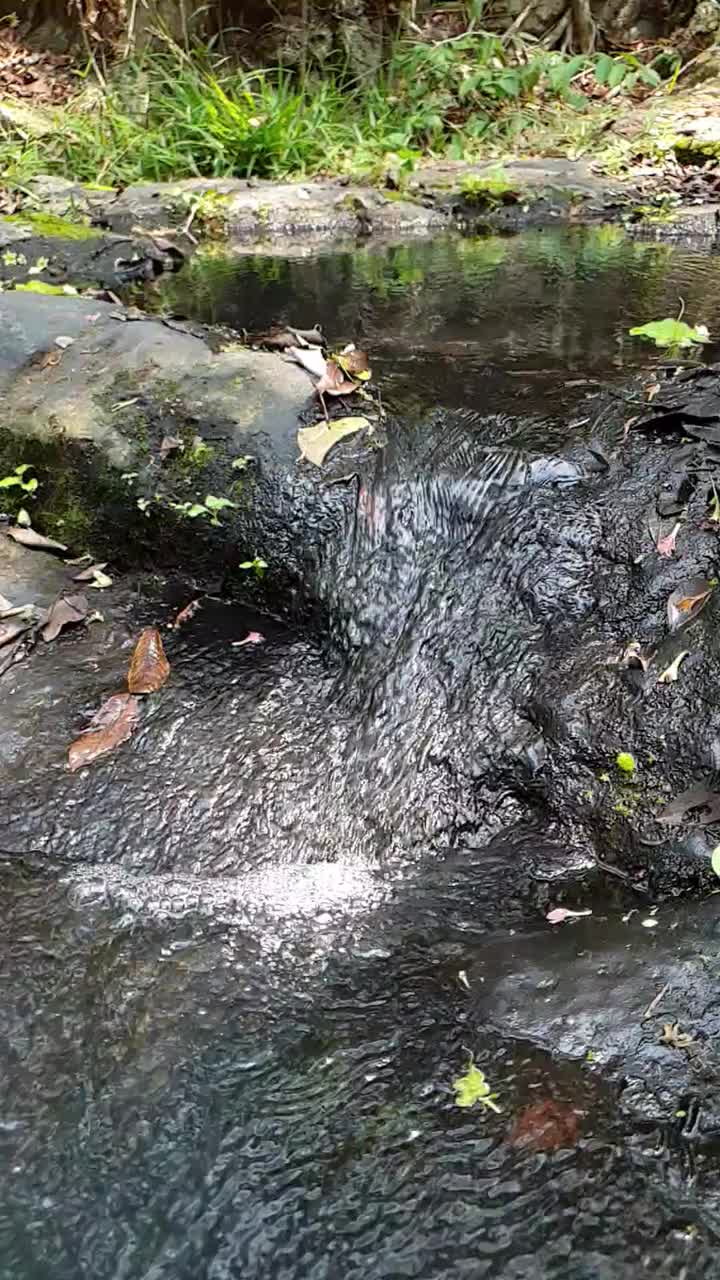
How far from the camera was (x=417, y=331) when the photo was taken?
15.5ft

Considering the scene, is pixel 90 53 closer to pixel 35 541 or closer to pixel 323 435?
pixel 35 541

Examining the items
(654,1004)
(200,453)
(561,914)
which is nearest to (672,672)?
(561,914)

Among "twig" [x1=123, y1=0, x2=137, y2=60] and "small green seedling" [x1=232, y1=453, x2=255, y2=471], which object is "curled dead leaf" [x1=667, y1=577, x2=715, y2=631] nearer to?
"small green seedling" [x1=232, y1=453, x2=255, y2=471]

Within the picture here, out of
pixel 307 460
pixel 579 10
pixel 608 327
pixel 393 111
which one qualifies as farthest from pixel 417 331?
pixel 579 10

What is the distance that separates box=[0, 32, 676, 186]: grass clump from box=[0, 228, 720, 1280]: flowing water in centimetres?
587

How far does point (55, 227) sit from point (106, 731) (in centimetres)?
551

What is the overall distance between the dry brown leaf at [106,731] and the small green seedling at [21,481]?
46.7 inches

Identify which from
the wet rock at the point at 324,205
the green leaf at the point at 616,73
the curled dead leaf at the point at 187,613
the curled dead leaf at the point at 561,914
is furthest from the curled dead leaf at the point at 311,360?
the green leaf at the point at 616,73

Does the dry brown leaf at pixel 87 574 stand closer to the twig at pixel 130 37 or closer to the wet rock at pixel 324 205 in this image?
the wet rock at pixel 324 205

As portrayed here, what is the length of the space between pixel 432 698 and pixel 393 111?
8.39 metres

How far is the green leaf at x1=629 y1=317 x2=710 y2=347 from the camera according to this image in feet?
13.7

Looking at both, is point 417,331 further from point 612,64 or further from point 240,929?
point 612,64

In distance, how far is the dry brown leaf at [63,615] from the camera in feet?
9.89

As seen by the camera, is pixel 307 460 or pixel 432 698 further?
Result: pixel 307 460
